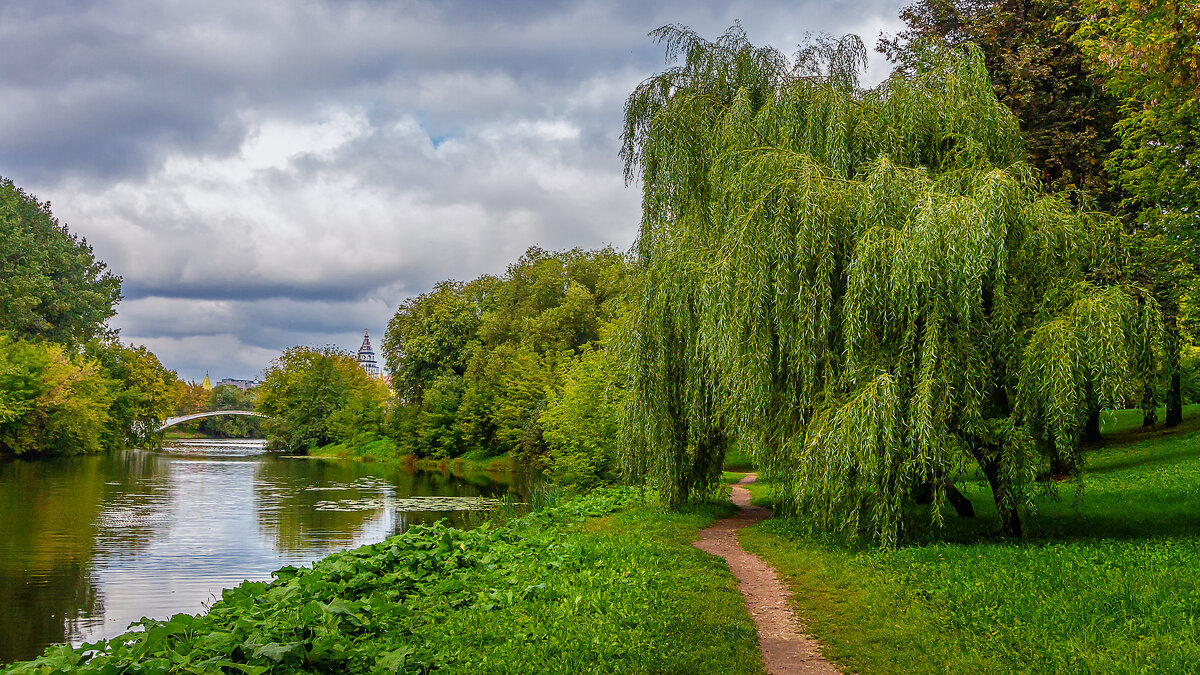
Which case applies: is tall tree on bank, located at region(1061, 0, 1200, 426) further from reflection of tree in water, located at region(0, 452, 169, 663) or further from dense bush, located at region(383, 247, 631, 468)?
dense bush, located at region(383, 247, 631, 468)

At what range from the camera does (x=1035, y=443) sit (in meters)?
10.9

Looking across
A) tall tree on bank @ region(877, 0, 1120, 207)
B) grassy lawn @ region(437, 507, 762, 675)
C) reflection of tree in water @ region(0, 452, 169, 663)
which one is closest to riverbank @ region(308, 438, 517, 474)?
reflection of tree in water @ region(0, 452, 169, 663)

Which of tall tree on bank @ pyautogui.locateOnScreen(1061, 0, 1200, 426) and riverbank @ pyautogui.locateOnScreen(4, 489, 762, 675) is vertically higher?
tall tree on bank @ pyautogui.locateOnScreen(1061, 0, 1200, 426)

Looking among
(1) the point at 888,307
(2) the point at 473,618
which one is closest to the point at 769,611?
(2) the point at 473,618

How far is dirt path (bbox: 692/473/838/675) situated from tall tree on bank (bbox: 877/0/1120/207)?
1229 centimetres

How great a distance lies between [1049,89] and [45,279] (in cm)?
5400

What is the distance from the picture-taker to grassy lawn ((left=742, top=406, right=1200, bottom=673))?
657cm

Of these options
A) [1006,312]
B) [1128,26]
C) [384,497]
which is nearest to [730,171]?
[1006,312]

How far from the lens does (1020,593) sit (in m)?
8.22

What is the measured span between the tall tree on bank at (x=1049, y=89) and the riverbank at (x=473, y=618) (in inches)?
556

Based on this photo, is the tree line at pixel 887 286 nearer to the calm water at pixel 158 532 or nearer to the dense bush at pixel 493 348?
the calm water at pixel 158 532

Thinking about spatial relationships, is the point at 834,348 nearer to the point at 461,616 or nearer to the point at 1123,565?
the point at 1123,565

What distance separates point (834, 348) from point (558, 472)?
65.5ft

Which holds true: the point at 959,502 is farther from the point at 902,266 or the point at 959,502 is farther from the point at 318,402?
the point at 318,402
